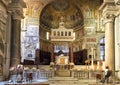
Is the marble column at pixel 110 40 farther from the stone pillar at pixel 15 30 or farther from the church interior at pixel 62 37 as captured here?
the stone pillar at pixel 15 30

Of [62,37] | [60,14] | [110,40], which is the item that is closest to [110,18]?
[110,40]

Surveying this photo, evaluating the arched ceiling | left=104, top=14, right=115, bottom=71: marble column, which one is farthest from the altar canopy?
left=104, top=14, right=115, bottom=71: marble column

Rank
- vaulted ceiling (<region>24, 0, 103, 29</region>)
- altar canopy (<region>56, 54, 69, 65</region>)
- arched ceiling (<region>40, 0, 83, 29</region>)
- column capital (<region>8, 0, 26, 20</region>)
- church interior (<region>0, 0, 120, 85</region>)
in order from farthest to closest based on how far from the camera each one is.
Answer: arched ceiling (<region>40, 0, 83, 29</region>) → vaulted ceiling (<region>24, 0, 103, 29</region>) → altar canopy (<region>56, 54, 69, 65</region>) → church interior (<region>0, 0, 120, 85</region>) → column capital (<region>8, 0, 26, 20</region>)

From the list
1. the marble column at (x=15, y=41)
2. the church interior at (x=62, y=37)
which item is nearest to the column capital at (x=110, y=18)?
the church interior at (x=62, y=37)

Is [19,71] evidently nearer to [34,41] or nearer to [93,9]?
[34,41]

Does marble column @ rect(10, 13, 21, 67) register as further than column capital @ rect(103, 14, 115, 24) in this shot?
No

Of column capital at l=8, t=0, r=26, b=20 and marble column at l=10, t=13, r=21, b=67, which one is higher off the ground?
column capital at l=8, t=0, r=26, b=20

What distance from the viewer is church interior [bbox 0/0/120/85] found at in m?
20.2

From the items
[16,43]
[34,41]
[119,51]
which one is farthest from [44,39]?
[119,51]

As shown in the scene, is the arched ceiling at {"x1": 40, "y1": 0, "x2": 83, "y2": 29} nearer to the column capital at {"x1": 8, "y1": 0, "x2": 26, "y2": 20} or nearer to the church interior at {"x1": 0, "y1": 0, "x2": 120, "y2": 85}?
the church interior at {"x1": 0, "y1": 0, "x2": 120, "y2": 85}

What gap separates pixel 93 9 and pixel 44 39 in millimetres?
6274

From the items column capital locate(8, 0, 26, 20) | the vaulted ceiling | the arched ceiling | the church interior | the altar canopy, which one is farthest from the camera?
the arched ceiling

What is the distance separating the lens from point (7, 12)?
64.1 feet

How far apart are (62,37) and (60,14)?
696cm
